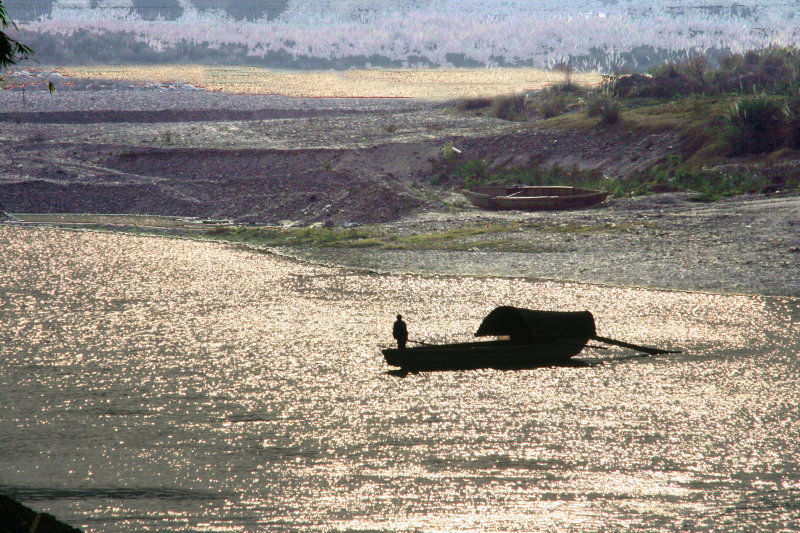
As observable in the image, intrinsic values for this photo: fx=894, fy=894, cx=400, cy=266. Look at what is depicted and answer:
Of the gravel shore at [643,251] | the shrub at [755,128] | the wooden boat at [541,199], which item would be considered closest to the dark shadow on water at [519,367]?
the gravel shore at [643,251]

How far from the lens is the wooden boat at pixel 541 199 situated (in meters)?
33.1

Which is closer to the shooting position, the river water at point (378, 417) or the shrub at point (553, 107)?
the river water at point (378, 417)

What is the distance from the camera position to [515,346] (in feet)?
51.8

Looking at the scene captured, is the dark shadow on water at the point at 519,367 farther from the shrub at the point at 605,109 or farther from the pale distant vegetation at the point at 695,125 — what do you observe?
the shrub at the point at 605,109

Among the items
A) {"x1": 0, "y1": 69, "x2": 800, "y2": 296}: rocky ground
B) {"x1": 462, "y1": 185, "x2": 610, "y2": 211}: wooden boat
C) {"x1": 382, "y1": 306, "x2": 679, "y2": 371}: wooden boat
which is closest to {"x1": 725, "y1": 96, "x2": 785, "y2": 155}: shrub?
{"x1": 0, "y1": 69, "x2": 800, "y2": 296}: rocky ground

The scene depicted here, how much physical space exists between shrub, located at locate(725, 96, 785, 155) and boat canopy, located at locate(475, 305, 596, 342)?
2347cm

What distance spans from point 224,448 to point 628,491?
206 inches

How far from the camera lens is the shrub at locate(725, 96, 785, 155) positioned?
121 feet

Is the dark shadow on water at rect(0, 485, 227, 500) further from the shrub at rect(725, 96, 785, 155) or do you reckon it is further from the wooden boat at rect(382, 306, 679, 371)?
the shrub at rect(725, 96, 785, 155)

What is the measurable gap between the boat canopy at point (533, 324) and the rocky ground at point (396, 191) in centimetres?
621

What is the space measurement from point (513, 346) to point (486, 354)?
559 mm

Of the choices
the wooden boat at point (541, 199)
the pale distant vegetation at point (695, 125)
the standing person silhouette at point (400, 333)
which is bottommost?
the standing person silhouette at point (400, 333)

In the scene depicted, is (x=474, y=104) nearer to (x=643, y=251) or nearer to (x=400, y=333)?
(x=643, y=251)

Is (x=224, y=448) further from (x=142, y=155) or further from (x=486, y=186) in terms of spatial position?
(x=142, y=155)
